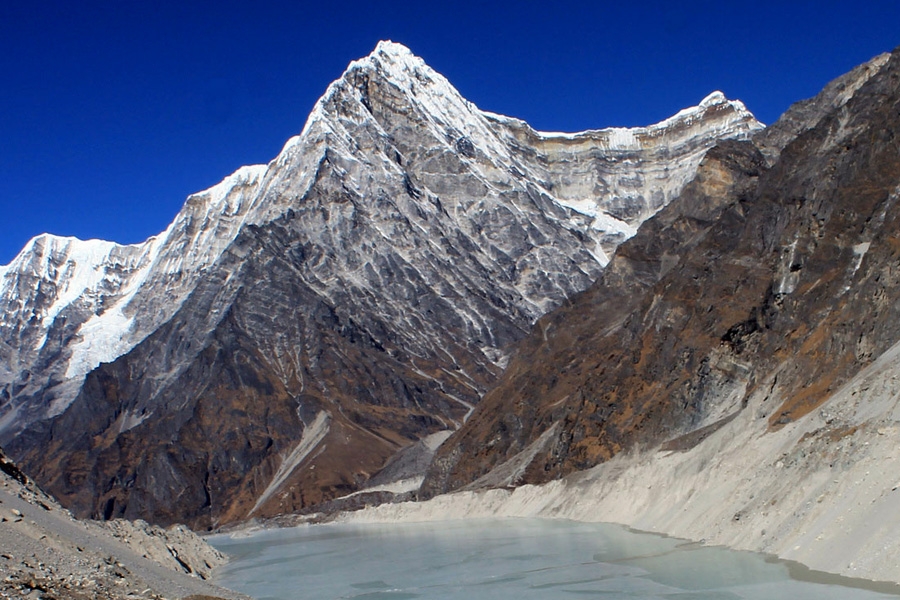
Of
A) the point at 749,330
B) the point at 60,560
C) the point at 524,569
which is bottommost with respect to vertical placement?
the point at 524,569

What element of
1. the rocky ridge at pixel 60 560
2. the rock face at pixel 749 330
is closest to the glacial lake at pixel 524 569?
the rocky ridge at pixel 60 560

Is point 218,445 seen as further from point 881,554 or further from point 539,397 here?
point 881,554

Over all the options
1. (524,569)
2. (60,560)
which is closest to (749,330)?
(524,569)

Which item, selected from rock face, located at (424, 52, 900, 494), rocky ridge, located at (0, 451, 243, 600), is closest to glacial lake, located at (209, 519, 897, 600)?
rocky ridge, located at (0, 451, 243, 600)

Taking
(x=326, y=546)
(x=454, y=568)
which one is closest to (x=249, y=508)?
(x=326, y=546)

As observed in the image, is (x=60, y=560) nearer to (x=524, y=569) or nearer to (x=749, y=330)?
(x=524, y=569)

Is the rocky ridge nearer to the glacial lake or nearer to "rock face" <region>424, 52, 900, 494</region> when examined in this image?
the glacial lake
